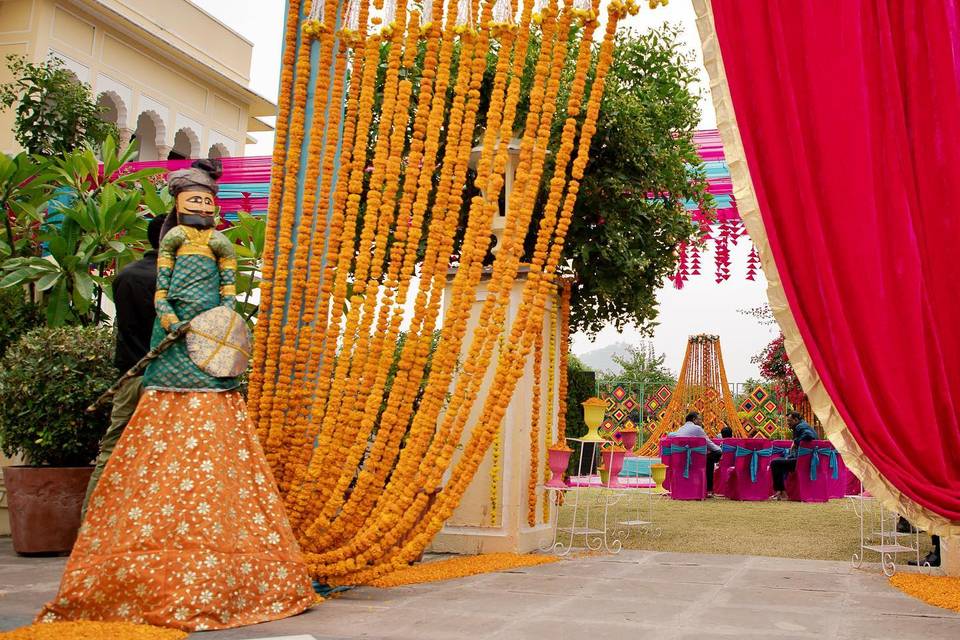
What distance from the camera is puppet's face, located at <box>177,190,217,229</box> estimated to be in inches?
131

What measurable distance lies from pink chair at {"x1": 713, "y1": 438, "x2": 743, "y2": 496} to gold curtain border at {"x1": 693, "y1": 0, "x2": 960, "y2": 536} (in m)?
5.55

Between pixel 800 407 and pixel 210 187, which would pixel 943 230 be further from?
pixel 800 407

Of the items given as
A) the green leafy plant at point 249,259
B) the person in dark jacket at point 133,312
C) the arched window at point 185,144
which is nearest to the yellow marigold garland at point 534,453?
the green leafy plant at point 249,259

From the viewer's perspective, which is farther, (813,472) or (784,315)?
(813,472)

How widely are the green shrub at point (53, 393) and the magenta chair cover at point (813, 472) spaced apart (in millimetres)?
6874

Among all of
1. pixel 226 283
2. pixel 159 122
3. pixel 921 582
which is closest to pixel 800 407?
pixel 921 582

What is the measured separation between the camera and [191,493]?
2.98 m

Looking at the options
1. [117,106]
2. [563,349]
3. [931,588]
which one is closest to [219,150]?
[117,106]

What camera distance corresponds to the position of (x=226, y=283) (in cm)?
334

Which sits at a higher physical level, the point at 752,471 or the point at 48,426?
the point at 48,426

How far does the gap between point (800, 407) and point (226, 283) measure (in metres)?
11.4

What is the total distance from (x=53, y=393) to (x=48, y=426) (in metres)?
0.17

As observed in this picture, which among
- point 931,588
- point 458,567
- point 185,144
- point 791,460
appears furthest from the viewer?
point 185,144

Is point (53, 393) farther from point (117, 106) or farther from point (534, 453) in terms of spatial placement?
point (117, 106)
